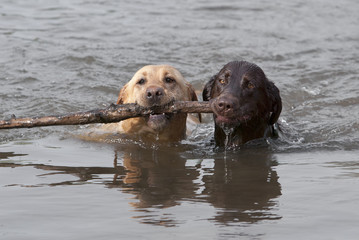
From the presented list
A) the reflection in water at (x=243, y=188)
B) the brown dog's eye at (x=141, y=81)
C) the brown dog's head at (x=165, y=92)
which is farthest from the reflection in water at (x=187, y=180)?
the brown dog's eye at (x=141, y=81)

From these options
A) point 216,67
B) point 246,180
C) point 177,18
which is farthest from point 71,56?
point 246,180

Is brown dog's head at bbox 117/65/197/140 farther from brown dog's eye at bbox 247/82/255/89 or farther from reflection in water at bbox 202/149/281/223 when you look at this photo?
reflection in water at bbox 202/149/281/223

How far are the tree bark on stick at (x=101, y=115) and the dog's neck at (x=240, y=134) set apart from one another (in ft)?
2.21

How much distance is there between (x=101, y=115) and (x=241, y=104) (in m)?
1.39

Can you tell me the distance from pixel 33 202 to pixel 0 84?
19.9 feet

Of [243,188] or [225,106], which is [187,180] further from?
[225,106]

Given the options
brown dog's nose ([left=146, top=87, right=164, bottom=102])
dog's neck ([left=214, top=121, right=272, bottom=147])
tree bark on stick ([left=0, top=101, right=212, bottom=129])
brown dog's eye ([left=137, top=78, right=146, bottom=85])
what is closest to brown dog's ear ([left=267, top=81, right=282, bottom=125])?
dog's neck ([left=214, top=121, right=272, bottom=147])

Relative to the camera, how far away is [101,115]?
6590mm

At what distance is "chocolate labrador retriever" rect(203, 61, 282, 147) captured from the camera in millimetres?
6859

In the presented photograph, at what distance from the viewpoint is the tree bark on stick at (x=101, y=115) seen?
6.61 metres

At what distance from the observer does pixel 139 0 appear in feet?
56.4

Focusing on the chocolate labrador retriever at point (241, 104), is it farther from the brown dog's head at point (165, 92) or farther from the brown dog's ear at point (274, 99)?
the brown dog's head at point (165, 92)

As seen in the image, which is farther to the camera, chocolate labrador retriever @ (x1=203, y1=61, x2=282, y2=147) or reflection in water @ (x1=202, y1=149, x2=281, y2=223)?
chocolate labrador retriever @ (x1=203, y1=61, x2=282, y2=147)

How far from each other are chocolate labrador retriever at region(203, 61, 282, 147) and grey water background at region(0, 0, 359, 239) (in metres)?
0.20
